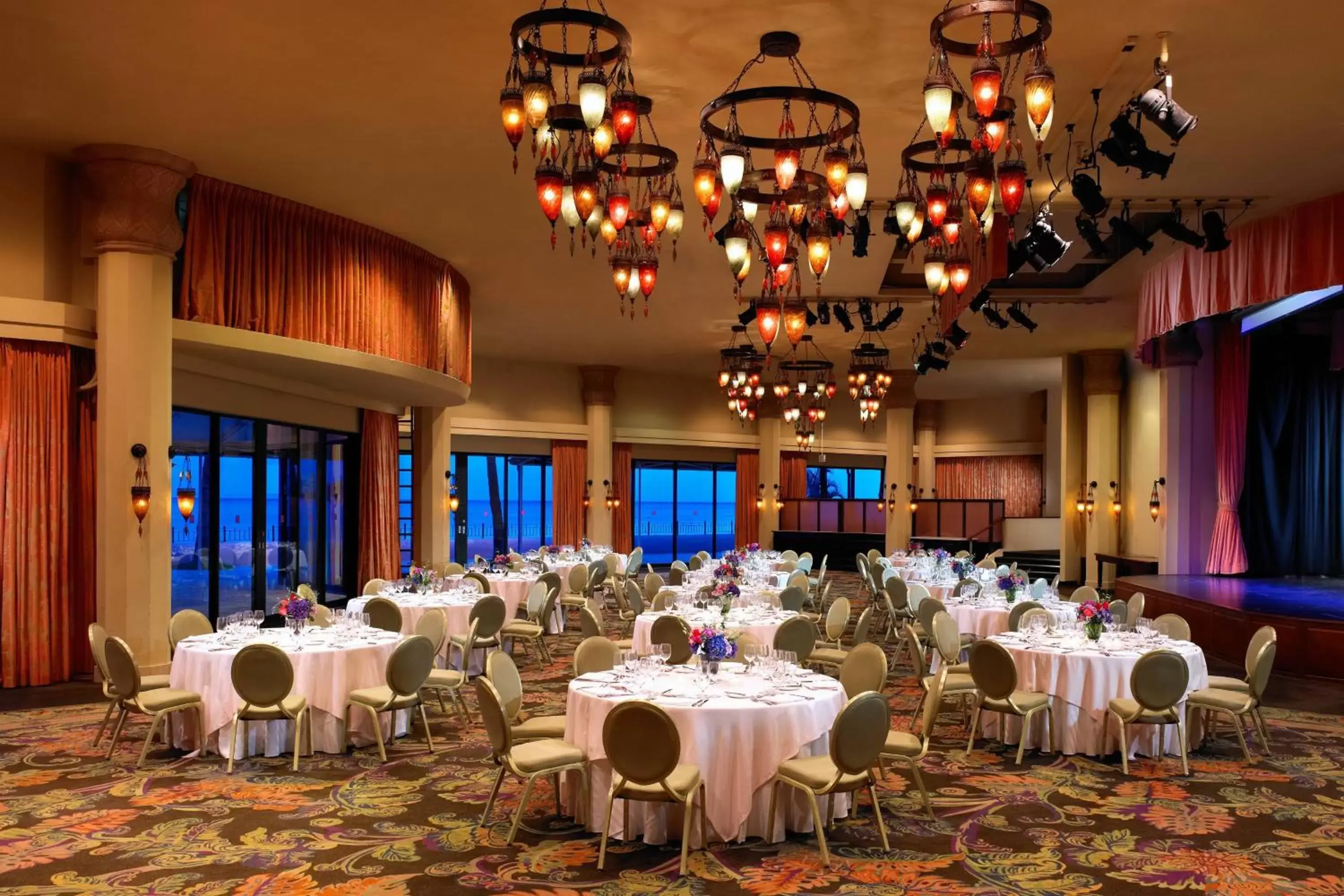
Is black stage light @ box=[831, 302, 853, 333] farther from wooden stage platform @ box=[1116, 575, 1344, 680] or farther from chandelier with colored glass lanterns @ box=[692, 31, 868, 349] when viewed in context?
chandelier with colored glass lanterns @ box=[692, 31, 868, 349]

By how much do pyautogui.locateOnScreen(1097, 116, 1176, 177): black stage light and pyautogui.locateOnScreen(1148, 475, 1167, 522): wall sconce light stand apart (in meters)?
10.4

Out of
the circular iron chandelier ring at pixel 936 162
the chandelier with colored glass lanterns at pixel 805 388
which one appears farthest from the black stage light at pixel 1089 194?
the chandelier with colored glass lanterns at pixel 805 388

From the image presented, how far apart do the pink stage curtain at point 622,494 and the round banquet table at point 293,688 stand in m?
16.7

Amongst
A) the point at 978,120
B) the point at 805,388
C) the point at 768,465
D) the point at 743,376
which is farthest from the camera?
the point at 768,465

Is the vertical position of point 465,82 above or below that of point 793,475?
above

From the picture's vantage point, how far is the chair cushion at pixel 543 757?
18.8 feet

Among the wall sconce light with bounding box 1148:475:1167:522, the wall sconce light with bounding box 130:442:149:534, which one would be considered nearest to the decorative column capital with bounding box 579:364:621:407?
the wall sconce light with bounding box 1148:475:1167:522

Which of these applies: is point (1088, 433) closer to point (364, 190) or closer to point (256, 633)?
point (364, 190)

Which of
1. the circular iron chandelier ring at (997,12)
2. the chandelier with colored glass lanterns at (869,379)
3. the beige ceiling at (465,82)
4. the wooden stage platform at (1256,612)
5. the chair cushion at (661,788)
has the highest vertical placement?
the beige ceiling at (465,82)

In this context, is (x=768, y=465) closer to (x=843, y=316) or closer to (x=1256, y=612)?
(x=843, y=316)

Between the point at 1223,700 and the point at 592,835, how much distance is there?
15.1 feet

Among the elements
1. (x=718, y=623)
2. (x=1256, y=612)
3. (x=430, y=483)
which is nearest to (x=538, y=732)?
(x=718, y=623)

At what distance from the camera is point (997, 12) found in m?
4.77

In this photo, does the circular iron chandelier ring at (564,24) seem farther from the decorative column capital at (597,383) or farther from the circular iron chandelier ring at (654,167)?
the decorative column capital at (597,383)
